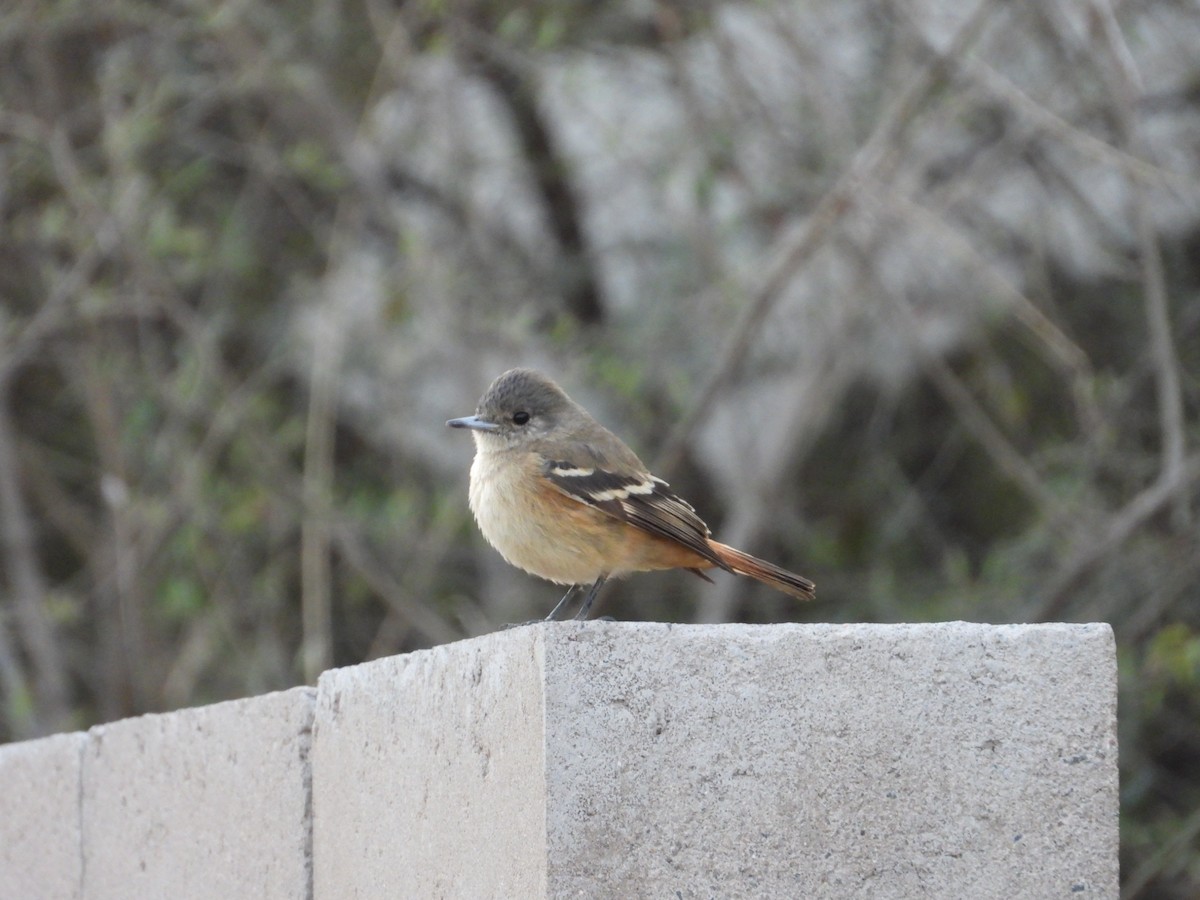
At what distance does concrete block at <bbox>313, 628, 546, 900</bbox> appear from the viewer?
2.39m

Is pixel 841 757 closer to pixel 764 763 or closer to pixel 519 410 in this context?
pixel 764 763

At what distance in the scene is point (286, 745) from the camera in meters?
3.27

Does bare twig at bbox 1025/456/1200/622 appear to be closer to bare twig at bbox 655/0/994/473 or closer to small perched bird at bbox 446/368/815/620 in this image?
bare twig at bbox 655/0/994/473

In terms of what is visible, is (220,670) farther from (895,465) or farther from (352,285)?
(895,465)

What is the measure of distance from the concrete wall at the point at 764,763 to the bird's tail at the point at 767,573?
1254mm

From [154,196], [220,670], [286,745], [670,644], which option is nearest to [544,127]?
[154,196]

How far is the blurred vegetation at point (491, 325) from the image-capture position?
22.1ft

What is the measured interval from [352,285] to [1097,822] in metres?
5.87

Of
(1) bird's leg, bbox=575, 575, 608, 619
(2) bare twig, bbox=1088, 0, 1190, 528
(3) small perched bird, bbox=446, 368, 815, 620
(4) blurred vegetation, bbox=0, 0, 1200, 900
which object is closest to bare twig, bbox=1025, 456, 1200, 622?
(2) bare twig, bbox=1088, 0, 1190, 528

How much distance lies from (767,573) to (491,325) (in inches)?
133

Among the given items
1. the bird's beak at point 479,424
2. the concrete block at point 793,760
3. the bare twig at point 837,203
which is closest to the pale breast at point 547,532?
the bird's beak at point 479,424

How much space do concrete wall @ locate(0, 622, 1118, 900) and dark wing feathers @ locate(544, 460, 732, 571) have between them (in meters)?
1.18

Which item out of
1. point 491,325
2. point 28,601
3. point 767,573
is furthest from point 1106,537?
point 28,601

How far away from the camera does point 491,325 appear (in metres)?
7.08
